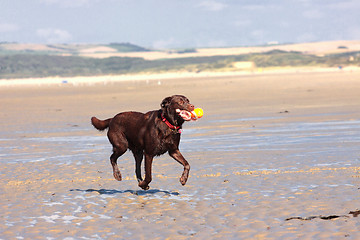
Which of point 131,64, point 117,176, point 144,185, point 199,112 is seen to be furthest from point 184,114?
point 131,64

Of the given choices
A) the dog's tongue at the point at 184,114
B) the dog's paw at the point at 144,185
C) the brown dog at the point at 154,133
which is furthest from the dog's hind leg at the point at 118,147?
the dog's tongue at the point at 184,114

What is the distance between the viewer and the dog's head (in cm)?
1030

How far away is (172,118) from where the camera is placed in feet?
34.1

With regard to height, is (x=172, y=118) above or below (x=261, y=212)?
above

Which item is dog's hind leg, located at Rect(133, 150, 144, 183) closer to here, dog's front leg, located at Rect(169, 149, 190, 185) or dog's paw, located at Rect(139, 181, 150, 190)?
dog's paw, located at Rect(139, 181, 150, 190)

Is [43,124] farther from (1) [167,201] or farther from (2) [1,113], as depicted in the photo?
(1) [167,201]

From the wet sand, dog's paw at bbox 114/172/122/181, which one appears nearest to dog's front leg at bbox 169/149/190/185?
the wet sand

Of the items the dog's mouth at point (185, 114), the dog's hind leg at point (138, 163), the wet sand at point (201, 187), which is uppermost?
the dog's mouth at point (185, 114)

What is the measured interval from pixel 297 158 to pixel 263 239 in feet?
21.1

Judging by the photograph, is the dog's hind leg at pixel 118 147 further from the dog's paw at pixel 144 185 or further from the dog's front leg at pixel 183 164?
the dog's front leg at pixel 183 164

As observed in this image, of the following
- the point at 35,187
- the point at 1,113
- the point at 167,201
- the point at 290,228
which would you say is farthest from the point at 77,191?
the point at 1,113

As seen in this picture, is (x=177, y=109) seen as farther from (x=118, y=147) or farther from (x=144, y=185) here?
(x=118, y=147)

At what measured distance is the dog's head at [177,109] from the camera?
33.8ft

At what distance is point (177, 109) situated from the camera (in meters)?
10.3
